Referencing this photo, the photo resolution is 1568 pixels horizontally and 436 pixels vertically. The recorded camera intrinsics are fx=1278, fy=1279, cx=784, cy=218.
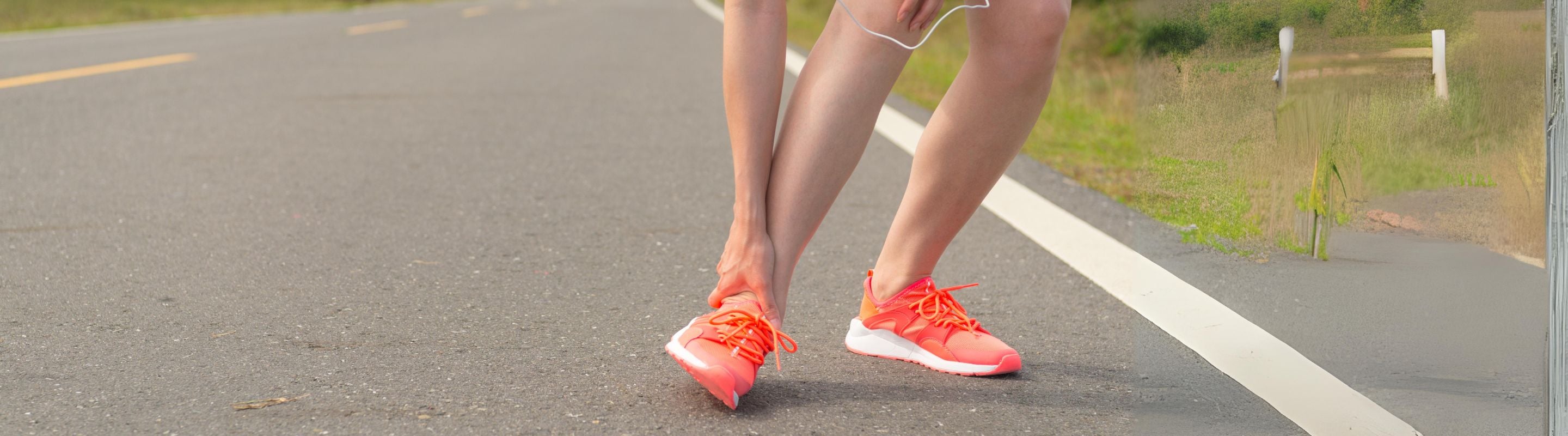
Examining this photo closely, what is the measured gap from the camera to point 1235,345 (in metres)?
1.68

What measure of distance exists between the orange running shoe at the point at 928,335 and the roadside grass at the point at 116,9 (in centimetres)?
1319

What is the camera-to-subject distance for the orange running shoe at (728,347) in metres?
1.65

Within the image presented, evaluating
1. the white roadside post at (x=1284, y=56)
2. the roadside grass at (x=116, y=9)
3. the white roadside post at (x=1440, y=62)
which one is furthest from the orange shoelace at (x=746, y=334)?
the roadside grass at (x=116, y=9)

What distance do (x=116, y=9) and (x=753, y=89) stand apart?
1857 cm

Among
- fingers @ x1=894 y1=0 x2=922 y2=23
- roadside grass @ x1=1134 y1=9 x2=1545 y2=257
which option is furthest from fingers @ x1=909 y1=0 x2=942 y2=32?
roadside grass @ x1=1134 y1=9 x2=1545 y2=257

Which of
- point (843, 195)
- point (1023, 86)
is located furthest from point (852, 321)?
point (843, 195)

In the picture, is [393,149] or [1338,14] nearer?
[1338,14]

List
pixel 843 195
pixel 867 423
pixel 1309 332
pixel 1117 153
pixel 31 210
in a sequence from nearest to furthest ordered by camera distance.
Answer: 1. pixel 1309 332
2. pixel 867 423
3. pixel 31 210
4. pixel 843 195
5. pixel 1117 153

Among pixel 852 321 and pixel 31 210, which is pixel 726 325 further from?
pixel 31 210

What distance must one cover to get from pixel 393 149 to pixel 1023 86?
10.7 ft

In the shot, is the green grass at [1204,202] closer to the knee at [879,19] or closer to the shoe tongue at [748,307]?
the knee at [879,19]

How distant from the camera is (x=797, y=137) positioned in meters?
1.75

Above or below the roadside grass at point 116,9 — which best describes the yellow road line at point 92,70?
above

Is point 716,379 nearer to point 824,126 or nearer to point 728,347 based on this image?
point 728,347
